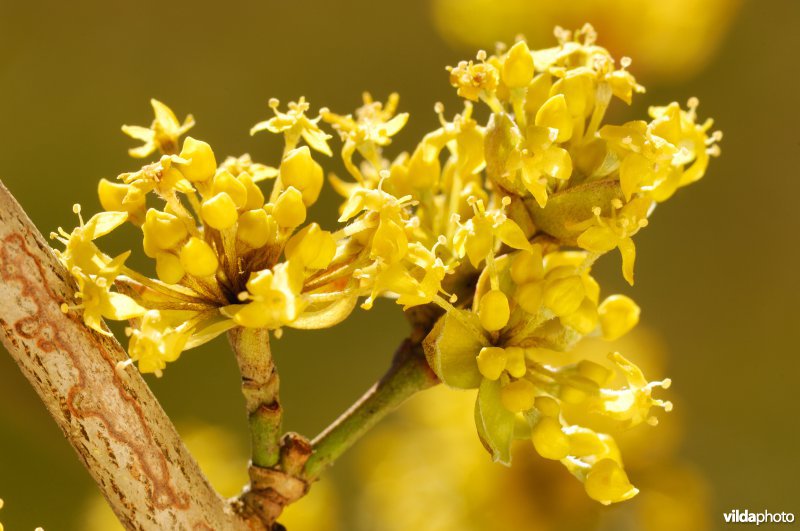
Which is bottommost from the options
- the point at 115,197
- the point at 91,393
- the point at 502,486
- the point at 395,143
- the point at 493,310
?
the point at 502,486

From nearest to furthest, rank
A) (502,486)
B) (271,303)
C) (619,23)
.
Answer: (271,303) < (502,486) < (619,23)

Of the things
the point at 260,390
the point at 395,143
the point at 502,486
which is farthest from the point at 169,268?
the point at 395,143

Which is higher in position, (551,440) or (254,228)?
(254,228)

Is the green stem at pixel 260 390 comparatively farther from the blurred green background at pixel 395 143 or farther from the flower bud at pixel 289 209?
the blurred green background at pixel 395 143

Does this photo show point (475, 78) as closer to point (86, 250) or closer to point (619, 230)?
point (619, 230)

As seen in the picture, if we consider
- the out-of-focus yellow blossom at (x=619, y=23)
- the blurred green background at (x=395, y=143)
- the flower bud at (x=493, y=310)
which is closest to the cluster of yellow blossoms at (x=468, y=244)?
the flower bud at (x=493, y=310)

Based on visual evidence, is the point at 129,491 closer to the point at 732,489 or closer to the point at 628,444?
the point at 628,444

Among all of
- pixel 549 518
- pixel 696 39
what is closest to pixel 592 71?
pixel 549 518

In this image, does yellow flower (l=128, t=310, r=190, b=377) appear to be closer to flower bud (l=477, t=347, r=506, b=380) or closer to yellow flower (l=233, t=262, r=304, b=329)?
yellow flower (l=233, t=262, r=304, b=329)

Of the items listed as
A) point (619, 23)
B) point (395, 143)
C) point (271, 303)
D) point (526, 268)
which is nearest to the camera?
point (271, 303)
